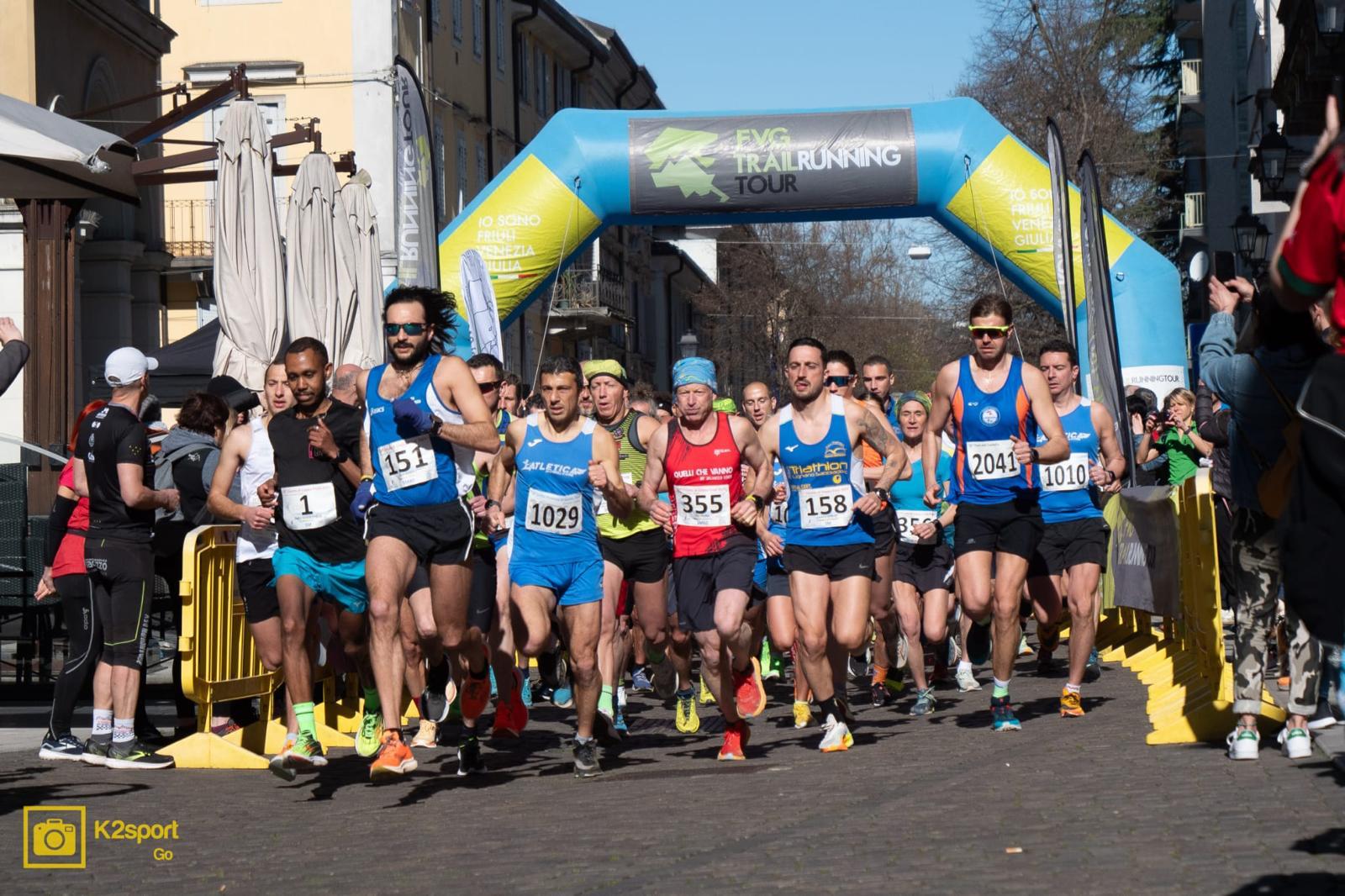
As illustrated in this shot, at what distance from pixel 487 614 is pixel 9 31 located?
17034 millimetres

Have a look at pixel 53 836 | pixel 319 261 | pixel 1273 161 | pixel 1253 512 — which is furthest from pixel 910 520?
pixel 1273 161

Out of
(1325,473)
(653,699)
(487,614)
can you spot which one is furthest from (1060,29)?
(1325,473)

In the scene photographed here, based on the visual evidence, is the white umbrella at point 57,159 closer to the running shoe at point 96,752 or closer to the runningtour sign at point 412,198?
the running shoe at point 96,752

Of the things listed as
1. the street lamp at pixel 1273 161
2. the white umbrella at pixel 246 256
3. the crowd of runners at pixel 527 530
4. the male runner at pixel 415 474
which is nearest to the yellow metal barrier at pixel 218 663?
the crowd of runners at pixel 527 530

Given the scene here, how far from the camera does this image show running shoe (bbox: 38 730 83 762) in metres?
10.6

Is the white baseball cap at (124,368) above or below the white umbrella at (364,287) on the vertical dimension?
below

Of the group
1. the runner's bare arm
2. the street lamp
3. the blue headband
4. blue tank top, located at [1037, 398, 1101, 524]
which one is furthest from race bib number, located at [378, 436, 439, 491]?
the street lamp

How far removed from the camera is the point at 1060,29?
4912 centimetres

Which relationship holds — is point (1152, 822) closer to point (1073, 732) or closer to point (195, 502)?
point (1073, 732)

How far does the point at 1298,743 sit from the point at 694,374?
356 cm

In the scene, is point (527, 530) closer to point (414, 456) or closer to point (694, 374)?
point (414, 456)

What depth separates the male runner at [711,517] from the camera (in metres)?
10.3

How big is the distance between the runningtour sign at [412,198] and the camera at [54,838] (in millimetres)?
9419

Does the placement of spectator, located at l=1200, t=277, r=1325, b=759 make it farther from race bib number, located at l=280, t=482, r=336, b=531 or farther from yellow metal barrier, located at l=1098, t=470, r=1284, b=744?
race bib number, located at l=280, t=482, r=336, b=531
